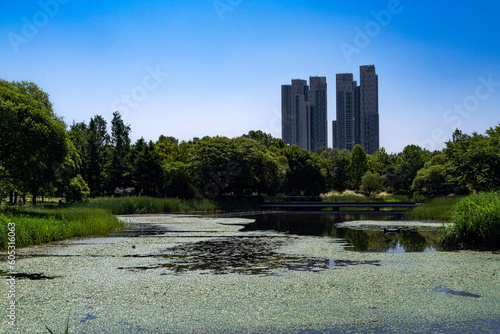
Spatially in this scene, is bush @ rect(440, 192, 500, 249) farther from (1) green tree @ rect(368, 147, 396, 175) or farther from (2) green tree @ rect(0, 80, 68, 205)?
(1) green tree @ rect(368, 147, 396, 175)

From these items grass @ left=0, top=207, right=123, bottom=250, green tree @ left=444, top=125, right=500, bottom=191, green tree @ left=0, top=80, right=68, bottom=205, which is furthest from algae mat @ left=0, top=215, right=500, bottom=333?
green tree @ left=444, top=125, right=500, bottom=191

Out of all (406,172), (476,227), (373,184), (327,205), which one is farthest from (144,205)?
(406,172)

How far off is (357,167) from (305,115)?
97394 millimetres

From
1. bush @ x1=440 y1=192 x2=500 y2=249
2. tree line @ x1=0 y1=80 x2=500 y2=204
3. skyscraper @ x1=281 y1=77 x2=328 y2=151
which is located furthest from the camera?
skyscraper @ x1=281 y1=77 x2=328 y2=151

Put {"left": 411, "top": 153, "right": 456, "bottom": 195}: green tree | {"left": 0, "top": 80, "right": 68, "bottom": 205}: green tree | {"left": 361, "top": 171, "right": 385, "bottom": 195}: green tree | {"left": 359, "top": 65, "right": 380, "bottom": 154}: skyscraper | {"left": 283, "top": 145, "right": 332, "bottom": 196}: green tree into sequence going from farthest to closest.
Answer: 1. {"left": 359, "top": 65, "right": 380, "bottom": 154}: skyscraper
2. {"left": 361, "top": 171, "right": 385, "bottom": 195}: green tree
3. {"left": 283, "top": 145, "right": 332, "bottom": 196}: green tree
4. {"left": 411, "top": 153, "right": 456, "bottom": 195}: green tree
5. {"left": 0, "top": 80, "right": 68, "bottom": 205}: green tree

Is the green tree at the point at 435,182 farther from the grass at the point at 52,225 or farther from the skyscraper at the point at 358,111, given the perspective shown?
the skyscraper at the point at 358,111

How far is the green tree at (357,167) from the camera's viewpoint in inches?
3275

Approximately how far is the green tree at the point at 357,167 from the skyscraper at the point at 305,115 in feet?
297

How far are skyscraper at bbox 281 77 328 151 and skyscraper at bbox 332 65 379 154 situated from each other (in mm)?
7601

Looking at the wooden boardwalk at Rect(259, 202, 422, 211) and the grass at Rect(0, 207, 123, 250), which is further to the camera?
the wooden boardwalk at Rect(259, 202, 422, 211)

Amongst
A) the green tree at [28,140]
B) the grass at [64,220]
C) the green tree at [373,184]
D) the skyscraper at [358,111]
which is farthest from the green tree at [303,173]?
the skyscraper at [358,111]

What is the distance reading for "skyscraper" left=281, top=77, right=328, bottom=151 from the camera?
175875mm

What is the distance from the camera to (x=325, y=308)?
21.9ft

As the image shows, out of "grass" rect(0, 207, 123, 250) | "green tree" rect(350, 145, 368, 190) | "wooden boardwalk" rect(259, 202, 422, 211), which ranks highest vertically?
"green tree" rect(350, 145, 368, 190)
